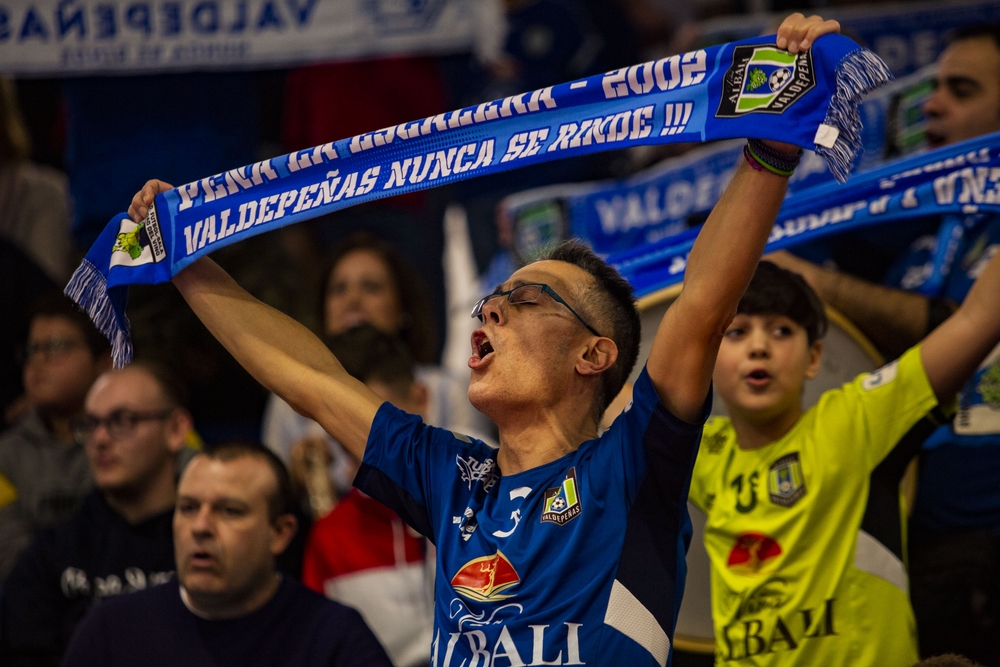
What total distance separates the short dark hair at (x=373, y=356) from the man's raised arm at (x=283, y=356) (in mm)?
1317

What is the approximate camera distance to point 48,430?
488cm

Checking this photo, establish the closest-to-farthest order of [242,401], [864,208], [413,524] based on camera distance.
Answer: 1. [413,524]
2. [864,208]
3. [242,401]

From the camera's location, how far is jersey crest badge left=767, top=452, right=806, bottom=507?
10.3 feet

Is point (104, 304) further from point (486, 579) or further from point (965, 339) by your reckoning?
point (965, 339)

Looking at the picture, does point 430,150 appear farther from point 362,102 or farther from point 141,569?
point 362,102

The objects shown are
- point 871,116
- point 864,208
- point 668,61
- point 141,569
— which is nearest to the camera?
point 668,61

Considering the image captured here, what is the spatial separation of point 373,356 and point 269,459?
65 cm

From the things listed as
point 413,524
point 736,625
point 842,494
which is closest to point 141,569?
point 413,524

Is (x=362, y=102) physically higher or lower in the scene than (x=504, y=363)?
higher

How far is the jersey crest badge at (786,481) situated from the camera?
3144 mm

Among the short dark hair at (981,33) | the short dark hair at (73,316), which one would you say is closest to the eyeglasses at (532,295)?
the short dark hair at (981,33)

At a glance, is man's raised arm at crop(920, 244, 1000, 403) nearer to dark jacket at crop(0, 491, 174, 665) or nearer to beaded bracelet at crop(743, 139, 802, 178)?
beaded bracelet at crop(743, 139, 802, 178)

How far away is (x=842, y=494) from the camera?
3.12 m

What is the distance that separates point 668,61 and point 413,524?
1144mm
